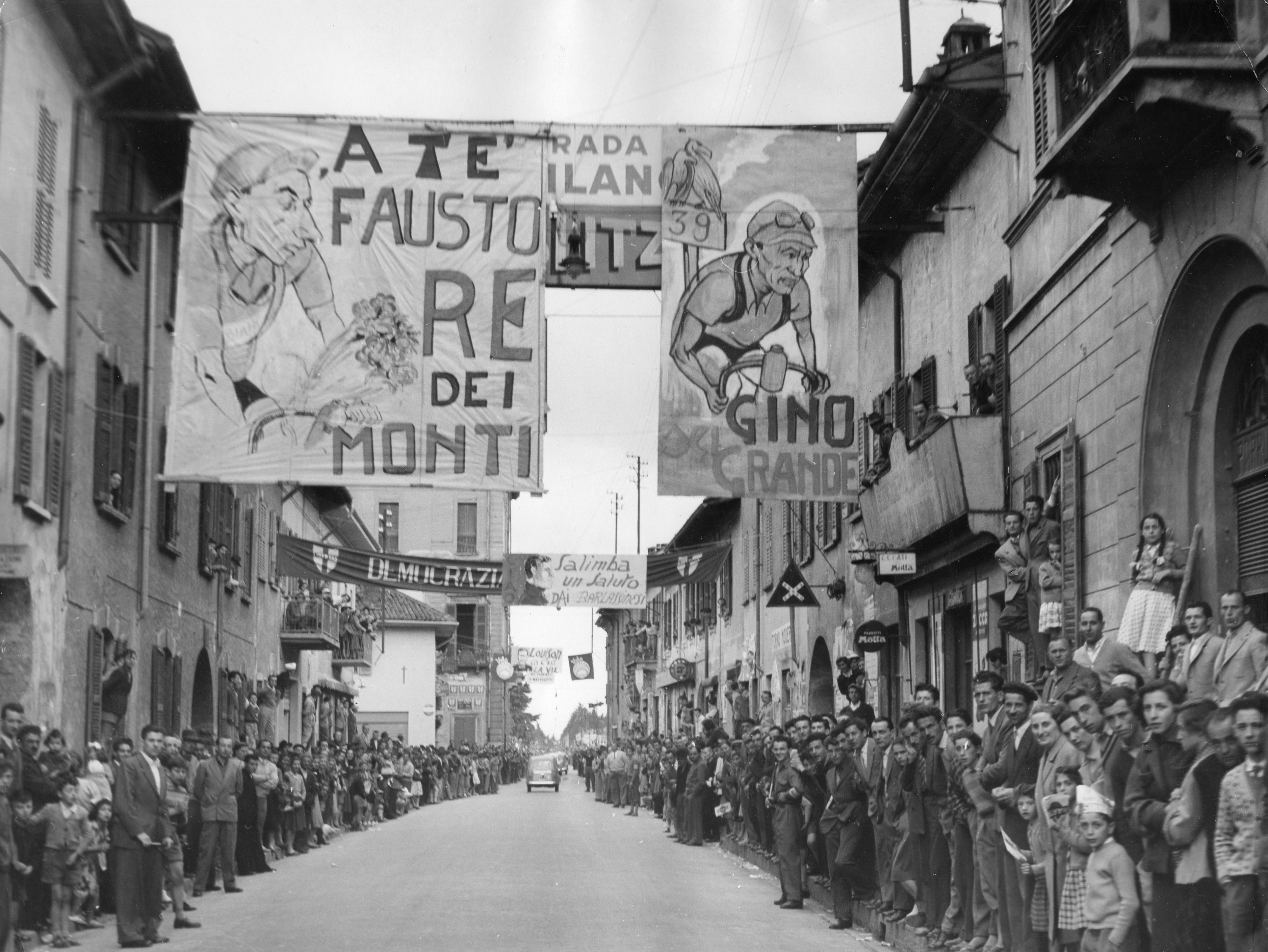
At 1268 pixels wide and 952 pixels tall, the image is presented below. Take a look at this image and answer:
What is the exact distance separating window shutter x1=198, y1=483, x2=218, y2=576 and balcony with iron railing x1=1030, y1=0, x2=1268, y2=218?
16939 millimetres

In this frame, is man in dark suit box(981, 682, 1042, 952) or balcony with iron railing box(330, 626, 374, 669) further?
balcony with iron railing box(330, 626, 374, 669)

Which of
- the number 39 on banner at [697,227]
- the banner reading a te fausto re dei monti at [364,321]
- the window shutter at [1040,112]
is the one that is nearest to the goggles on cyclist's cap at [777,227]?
the number 39 on banner at [697,227]

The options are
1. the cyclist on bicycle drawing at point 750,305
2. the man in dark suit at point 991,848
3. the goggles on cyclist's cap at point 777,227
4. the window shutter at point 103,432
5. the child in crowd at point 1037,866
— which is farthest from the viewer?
the window shutter at point 103,432

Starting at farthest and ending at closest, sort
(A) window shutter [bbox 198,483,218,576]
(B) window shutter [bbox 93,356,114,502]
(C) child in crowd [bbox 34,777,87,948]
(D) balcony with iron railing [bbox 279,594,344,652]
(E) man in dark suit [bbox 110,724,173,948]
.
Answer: (D) balcony with iron railing [bbox 279,594,344,652] → (A) window shutter [bbox 198,483,218,576] → (B) window shutter [bbox 93,356,114,502] → (E) man in dark suit [bbox 110,724,173,948] → (C) child in crowd [bbox 34,777,87,948]

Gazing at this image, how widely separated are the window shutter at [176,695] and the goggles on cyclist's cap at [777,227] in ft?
40.9

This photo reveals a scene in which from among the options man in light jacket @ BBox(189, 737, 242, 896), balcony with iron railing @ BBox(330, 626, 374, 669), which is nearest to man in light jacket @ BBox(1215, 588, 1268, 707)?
man in light jacket @ BBox(189, 737, 242, 896)

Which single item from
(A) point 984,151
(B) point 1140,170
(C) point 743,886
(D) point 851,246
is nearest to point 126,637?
(C) point 743,886

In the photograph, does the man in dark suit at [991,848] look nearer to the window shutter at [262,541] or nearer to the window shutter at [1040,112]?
the window shutter at [1040,112]

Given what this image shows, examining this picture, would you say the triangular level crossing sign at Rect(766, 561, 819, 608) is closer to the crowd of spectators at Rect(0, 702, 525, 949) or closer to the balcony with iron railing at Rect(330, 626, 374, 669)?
the crowd of spectators at Rect(0, 702, 525, 949)

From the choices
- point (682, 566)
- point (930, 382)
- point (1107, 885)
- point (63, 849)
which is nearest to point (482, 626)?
point (682, 566)

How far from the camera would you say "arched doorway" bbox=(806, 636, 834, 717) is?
3075cm

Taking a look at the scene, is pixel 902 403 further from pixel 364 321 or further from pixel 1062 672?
pixel 1062 672

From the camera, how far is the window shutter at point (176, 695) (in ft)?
81.2

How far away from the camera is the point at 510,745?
101m
